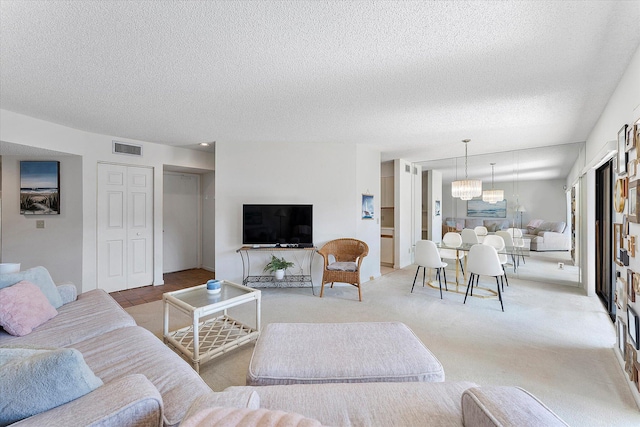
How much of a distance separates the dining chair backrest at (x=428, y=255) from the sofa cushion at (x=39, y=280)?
13.2 ft

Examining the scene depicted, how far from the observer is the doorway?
3.11 meters

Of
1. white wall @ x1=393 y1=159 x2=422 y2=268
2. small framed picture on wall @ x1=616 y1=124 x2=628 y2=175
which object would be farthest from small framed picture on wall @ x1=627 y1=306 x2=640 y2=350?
white wall @ x1=393 y1=159 x2=422 y2=268

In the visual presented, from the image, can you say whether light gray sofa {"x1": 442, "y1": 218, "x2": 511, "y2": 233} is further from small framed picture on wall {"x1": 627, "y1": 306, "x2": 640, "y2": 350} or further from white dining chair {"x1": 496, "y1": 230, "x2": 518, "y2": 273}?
small framed picture on wall {"x1": 627, "y1": 306, "x2": 640, "y2": 350}

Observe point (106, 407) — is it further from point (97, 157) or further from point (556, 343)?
point (97, 157)

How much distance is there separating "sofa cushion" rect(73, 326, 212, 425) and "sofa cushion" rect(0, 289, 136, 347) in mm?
77

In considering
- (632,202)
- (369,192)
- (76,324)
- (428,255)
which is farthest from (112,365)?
(369,192)

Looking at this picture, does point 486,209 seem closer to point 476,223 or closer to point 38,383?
point 476,223

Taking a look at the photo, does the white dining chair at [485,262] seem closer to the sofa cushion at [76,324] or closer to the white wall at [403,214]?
the white wall at [403,214]

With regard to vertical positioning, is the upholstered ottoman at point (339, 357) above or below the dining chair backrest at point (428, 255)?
below

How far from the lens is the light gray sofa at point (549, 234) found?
457 centimetres

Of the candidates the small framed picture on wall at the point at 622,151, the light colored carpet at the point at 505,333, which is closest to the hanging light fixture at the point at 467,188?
the light colored carpet at the point at 505,333

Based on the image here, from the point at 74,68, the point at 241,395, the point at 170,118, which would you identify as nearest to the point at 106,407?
the point at 241,395

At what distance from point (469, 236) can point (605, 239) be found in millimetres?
1775

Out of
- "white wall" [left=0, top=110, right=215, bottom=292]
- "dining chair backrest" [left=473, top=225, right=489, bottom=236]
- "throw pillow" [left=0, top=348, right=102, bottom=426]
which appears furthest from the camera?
"dining chair backrest" [left=473, top=225, right=489, bottom=236]
